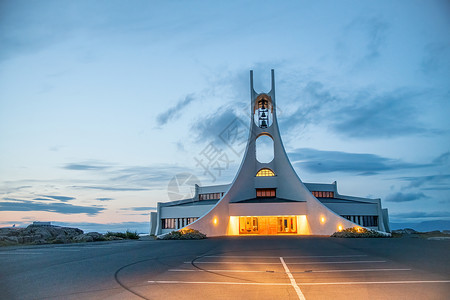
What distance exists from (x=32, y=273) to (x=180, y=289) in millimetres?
3705

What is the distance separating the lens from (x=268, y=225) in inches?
1234

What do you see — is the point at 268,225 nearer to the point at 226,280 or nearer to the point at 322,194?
the point at 322,194

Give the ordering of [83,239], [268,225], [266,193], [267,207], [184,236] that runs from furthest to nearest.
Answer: [266,193] → [268,225] → [267,207] → [184,236] → [83,239]

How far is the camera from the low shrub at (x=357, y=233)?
2402cm

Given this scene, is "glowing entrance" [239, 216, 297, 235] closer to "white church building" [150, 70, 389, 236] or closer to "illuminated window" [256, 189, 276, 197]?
"white church building" [150, 70, 389, 236]

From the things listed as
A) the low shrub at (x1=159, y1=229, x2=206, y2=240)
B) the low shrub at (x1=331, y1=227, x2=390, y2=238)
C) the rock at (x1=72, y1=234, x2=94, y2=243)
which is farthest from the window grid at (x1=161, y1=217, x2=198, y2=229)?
the low shrub at (x1=331, y1=227, x2=390, y2=238)

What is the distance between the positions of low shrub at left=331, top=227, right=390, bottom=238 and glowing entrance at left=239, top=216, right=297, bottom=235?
5.89 metres

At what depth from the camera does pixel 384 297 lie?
5.16 metres

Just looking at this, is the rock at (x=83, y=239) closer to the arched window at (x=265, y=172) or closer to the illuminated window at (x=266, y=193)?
the illuminated window at (x=266, y=193)

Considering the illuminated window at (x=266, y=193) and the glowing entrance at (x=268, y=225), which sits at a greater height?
the illuminated window at (x=266, y=193)

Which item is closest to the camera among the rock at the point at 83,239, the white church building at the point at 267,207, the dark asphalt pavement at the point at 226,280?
the dark asphalt pavement at the point at 226,280

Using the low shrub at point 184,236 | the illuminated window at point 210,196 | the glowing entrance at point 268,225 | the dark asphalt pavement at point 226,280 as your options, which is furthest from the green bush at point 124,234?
the dark asphalt pavement at point 226,280

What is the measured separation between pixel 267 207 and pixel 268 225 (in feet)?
8.38

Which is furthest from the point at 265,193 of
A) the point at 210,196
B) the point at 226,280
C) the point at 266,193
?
the point at 226,280
